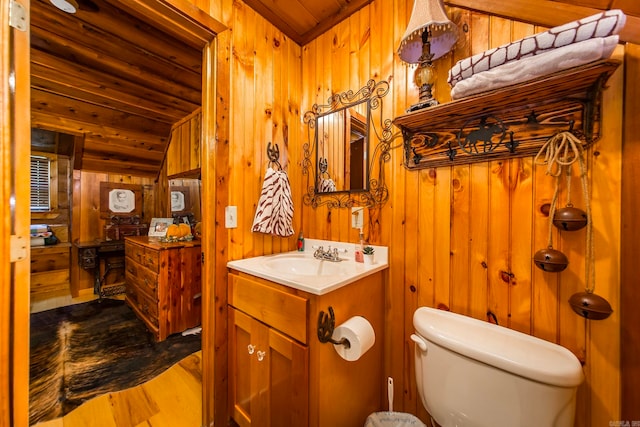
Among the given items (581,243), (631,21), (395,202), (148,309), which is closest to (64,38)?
(148,309)

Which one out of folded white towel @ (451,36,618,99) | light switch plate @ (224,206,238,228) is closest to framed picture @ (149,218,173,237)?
light switch plate @ (224,206,238,228)

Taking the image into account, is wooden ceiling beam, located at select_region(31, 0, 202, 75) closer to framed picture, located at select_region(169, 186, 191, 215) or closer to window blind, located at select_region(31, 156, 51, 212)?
framed picture, located at select_region(169, 186, 191, 215)

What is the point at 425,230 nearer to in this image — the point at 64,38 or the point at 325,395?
the point at 325,395

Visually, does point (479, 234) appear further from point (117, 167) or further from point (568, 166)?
point (117, 167)

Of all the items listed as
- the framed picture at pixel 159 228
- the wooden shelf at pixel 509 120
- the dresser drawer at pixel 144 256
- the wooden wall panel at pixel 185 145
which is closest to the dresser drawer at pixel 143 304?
the dresser drawer at pixel 144 256

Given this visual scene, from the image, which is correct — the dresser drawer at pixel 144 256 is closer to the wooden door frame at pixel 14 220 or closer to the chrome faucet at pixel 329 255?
the wooden door frame at pixel 14 220

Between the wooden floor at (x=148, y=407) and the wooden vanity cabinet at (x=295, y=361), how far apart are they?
345 millimetres

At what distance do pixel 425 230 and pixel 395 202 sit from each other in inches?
8.4

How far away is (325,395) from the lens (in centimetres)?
90

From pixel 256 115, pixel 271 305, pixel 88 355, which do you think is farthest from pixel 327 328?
pixel 88 355

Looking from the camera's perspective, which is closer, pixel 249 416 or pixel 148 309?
pixel 249 416

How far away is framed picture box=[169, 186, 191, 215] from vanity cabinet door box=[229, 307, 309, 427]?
2077mm

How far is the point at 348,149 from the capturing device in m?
1.46

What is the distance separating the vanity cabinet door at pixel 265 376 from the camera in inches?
36.2
